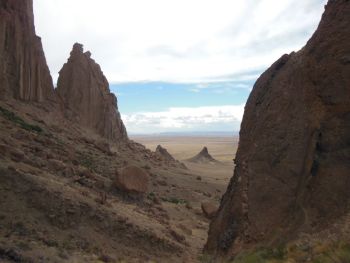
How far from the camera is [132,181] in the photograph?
3266 centimetres

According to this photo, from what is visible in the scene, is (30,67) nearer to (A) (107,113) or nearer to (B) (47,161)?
(A) (107,113)

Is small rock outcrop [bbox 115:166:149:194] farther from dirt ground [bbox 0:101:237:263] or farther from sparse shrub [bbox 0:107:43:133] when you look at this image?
sparse shrub [bbox 0:107:43:133]

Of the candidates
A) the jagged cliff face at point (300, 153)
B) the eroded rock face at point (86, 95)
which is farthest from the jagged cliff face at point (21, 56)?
the jagged cliff face at point (300, 153)

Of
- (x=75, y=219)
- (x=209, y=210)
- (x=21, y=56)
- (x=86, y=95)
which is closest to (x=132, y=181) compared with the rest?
(x=209, y=210)

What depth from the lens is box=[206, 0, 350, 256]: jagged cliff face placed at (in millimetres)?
14383

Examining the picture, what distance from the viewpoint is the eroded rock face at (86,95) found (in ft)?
214

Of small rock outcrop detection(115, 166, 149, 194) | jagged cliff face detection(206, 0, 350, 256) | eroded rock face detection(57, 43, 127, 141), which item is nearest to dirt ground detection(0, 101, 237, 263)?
small rock outcrop detection(115, 166, 149, 194)

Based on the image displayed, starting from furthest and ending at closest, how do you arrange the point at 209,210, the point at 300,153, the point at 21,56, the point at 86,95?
the point at 86,95
the point at 21,56
the point at 209,210
the point at 300,153

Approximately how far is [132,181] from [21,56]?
27.3 m

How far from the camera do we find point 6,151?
27.2 metres

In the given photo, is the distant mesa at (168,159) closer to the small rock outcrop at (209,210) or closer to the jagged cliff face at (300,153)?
the small rock outcrop at (209,210)

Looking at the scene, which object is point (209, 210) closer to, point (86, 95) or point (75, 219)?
point (75, 219)

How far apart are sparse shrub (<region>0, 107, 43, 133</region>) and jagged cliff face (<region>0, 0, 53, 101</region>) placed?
15.1ft

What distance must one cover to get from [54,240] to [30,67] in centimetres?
3818
